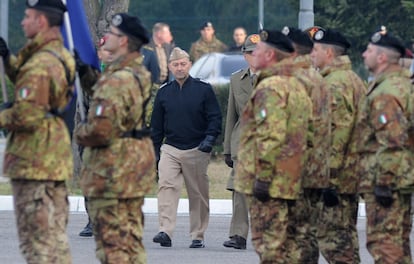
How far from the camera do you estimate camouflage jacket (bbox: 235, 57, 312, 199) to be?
9.00m

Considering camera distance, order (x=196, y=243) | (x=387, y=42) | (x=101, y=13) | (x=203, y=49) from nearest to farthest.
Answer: (x=387, y=42), (x=196, y=243), (x=101, y=13), (x=203, y=49)

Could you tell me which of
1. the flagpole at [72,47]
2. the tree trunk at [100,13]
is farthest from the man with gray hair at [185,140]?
the tree trunk at [100,13]

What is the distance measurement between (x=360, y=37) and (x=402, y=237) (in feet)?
72.2

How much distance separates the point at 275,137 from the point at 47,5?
1.77 metres

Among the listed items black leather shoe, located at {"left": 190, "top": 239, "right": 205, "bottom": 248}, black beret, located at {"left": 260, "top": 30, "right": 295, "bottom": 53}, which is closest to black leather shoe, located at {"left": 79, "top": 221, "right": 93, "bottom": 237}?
black leather shoe, located at {"left": 190, "top": 239, "right": 205, "bottom": 248}

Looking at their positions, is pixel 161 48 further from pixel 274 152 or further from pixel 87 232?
pixel 274 152

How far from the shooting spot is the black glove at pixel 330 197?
10.0 meters

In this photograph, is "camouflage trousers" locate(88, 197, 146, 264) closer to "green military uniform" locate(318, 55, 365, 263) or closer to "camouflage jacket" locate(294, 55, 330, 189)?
"camouflage jacket" locate(294, 55, 330, 189)

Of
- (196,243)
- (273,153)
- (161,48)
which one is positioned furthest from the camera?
(161,48)

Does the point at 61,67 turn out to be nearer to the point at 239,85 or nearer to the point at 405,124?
the point at 405,124

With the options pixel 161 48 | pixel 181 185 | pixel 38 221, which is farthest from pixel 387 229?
pixel 161 48

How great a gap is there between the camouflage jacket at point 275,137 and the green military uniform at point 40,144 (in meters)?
1.25

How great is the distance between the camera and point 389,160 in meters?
9.35

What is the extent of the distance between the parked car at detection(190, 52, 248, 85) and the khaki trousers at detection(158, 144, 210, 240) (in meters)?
13.0
